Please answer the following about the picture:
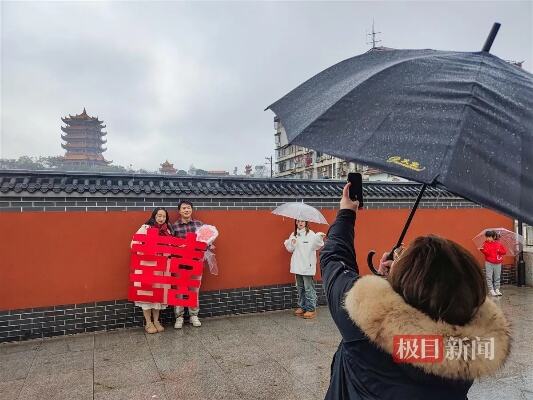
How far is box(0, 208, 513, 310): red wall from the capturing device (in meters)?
5.40

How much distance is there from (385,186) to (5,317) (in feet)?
23.1


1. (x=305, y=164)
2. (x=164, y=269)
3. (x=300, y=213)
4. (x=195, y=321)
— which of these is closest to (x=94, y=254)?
(x=164, y=269)

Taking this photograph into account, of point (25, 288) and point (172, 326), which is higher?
point (25, 288)

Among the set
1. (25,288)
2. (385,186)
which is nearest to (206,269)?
(25,288)

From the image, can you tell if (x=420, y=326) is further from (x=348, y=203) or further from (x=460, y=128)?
(x=460, y=128)

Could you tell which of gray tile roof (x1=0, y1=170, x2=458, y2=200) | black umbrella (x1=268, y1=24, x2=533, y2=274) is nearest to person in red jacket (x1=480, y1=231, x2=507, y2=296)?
gray tile roof (x1=0, y1=170, x2=458, y2=200)

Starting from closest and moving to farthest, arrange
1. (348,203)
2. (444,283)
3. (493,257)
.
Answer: (444,283), (348,203), (493,257)

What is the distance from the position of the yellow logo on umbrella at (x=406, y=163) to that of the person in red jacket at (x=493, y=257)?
26.6 ft

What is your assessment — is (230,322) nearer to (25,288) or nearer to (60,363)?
(60,363)

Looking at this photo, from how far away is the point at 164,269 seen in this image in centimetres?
574

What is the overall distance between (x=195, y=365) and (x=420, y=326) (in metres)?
3.94

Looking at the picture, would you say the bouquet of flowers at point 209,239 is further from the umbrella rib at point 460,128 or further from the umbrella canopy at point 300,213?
the umbrella rib at point 460,128

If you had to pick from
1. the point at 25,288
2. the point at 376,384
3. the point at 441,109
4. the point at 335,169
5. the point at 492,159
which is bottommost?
the point at 25,288

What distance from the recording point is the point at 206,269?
647 cm
